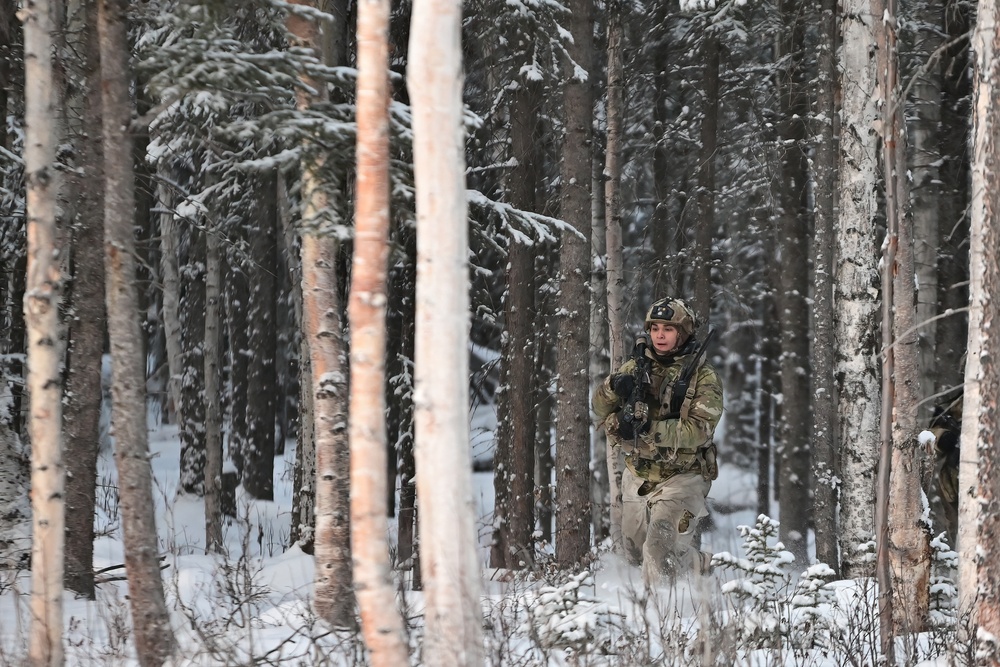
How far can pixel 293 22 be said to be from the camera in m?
5.75

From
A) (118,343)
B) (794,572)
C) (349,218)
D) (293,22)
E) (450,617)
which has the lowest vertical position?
(794,572)

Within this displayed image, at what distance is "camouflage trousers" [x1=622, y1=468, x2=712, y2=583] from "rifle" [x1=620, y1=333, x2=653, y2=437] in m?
0.43

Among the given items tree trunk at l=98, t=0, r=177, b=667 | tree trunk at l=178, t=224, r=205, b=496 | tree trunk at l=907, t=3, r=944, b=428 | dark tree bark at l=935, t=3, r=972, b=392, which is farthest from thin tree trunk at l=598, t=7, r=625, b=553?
tree trunk at l=178, t=224, r=205, b=496

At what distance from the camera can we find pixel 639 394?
6469mm

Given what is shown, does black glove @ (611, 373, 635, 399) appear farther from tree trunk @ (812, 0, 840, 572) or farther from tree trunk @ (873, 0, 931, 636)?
tree trunk @ (812, 0, 840, 572)

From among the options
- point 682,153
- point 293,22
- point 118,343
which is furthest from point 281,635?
point 682,153

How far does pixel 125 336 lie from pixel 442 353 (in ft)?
7.08

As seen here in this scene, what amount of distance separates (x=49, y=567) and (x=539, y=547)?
532 centimetres

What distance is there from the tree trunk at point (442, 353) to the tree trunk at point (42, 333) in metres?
2.12

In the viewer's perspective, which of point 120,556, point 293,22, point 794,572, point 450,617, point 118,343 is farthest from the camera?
point 794,572

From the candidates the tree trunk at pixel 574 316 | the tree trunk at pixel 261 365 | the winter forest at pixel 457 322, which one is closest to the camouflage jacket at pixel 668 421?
the winter forest at pixel 457 322

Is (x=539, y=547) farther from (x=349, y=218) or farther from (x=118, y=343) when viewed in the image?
(x=118, y=343)

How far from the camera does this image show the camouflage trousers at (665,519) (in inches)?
247

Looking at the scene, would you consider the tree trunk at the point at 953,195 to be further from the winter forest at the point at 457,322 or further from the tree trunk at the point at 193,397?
the tree trunk at the point at 193,397
